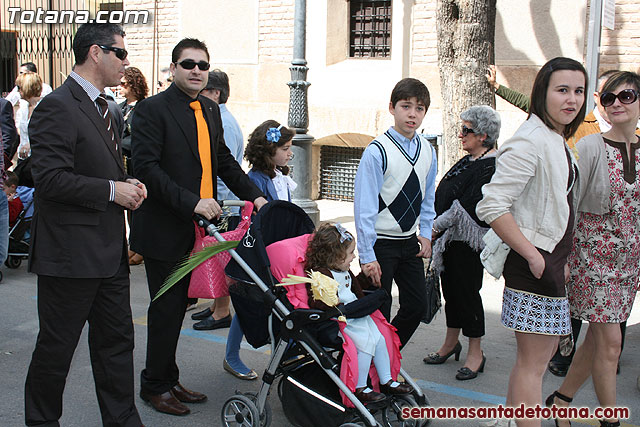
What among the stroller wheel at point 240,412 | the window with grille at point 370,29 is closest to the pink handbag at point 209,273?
the stroller wheel at point 240,412

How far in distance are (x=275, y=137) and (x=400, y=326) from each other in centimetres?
175

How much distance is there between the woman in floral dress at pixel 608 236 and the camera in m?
3.94

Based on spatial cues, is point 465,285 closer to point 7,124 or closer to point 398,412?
point 398,412

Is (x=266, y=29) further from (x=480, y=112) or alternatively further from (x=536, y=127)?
(x=536, y=127)

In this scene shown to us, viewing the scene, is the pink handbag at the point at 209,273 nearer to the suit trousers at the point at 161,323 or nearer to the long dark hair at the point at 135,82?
the suit trousers at the point at 161,323

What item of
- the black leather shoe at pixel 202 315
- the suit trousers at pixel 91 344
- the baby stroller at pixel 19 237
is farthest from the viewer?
the baby stroller at pixel 19 237

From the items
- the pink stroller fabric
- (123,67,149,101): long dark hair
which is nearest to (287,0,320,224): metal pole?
(123,67,149,101): long dark hair

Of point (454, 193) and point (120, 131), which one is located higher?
point (120, 131)

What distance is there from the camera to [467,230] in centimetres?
493

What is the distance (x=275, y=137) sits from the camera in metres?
5.51

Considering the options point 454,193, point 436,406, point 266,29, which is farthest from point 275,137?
point 266,29

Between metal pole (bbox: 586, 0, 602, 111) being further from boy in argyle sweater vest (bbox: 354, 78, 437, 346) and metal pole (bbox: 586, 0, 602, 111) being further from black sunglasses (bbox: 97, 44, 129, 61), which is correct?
black sunglasses (bbox: 97, 44, 129, 61)

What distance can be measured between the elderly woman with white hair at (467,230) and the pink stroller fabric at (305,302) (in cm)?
113

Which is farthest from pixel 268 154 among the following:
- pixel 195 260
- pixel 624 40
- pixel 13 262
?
pixel 624 40
